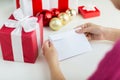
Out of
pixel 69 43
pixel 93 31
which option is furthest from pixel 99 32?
pixel 69 43

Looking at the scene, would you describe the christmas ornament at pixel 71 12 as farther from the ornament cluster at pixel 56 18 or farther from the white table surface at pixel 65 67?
the white table surface at pixel 65 67

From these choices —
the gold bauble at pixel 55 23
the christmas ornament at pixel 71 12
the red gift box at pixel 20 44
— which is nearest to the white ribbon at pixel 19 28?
the red gift box at pixel 20 44

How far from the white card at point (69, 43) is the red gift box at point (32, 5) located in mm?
185

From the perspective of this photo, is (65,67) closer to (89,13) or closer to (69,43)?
(69,43)

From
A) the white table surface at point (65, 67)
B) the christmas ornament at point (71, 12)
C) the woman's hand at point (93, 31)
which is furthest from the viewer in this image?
the christmas ornament at point (71, 12)

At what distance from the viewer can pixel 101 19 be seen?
3.78 feet

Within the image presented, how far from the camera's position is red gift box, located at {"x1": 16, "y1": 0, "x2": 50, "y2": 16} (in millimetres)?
1086

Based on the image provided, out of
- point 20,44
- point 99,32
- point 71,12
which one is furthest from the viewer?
point 71,12

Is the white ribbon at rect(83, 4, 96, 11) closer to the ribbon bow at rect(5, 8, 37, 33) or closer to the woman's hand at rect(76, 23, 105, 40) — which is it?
the woman's hand at rect(76, 23, 105, 40)

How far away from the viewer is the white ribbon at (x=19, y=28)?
863mm

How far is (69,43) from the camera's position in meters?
0.97

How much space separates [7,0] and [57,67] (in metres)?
0.58

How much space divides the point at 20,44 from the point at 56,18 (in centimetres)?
24

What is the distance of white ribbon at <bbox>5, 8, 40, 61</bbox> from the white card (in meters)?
0.09
